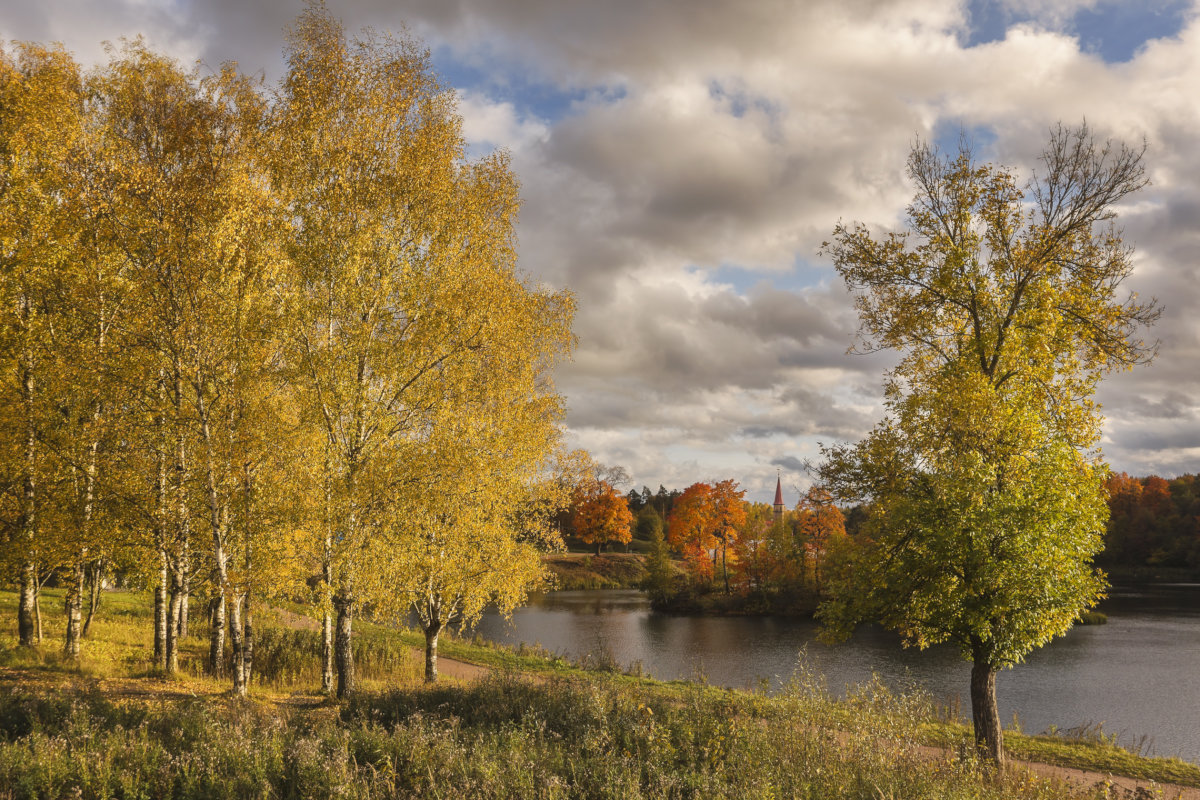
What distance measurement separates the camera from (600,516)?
7488 cm

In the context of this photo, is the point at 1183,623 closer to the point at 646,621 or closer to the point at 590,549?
the point at 646,621

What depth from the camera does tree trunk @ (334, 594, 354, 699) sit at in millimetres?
12938

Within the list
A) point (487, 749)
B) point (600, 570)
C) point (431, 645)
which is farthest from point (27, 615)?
point (600, 570)

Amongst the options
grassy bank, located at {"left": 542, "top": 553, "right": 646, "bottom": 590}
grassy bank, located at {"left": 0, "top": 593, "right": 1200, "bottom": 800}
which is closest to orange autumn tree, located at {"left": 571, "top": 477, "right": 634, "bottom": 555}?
grassy bank, located at {"left": 542, "top": 553, "right": 646, "bottom": 590}

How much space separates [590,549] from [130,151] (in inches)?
3227

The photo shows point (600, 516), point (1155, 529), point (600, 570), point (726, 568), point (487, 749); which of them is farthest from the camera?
point (1155, 529)

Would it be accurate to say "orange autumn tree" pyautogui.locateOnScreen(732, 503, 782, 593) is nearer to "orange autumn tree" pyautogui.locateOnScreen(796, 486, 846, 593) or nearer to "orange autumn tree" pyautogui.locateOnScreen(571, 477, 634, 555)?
"orange autumn tree" pyautogui.locateOnScreen(796, 486, 846, 593)

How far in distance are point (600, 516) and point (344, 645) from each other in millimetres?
62405

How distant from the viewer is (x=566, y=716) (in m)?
9.02

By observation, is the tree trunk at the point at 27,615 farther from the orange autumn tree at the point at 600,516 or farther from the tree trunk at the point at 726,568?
the orange autumn tree at the point at 600,516

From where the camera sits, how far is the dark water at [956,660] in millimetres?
21219

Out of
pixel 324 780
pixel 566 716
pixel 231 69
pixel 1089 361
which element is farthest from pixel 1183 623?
pixel 231 69

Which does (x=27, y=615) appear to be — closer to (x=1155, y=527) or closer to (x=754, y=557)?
(x=754, y=557)

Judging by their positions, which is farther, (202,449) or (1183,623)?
(1183,623)
